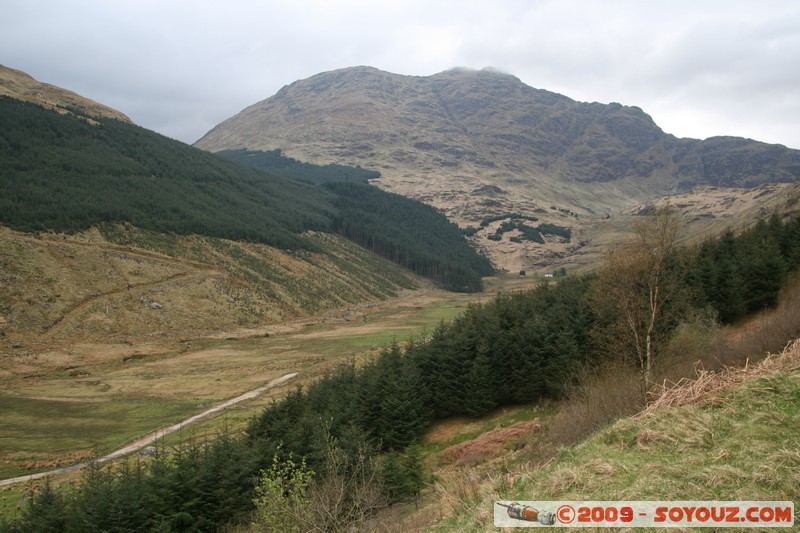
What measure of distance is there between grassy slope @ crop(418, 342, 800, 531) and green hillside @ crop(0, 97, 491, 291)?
11668 cm

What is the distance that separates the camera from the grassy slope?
7.97m

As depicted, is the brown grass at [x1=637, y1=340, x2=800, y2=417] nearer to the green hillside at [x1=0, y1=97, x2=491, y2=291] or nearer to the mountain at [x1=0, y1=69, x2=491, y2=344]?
the mountain at [x1=0, y1=69, x2=491, y2=344]

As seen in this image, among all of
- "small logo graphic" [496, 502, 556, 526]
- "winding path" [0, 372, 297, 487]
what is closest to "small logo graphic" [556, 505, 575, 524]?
"small logo graphic" [496, 502, 556, 526]

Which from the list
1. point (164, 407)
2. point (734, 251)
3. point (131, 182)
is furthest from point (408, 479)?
point (131, 182)

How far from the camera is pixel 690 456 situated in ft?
29.6

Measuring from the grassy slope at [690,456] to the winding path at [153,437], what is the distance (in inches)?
929

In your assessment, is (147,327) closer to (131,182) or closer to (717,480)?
A: (131,182)

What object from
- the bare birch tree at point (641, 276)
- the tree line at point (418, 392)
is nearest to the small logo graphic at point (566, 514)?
the tree line at point (418, 392)

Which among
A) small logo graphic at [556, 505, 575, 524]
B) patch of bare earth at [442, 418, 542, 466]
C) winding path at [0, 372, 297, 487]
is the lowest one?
winding path at [0, 372, 297, 487]

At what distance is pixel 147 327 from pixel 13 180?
6433 cm

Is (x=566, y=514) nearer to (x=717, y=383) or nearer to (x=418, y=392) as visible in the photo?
(x=717, y=383)

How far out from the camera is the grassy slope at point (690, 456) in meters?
7.97

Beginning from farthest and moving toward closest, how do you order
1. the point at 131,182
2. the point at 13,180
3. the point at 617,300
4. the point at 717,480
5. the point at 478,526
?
the point at 131,182
the point at 13,180
the point at 617,300
the point at 478,526
the point at 717,480

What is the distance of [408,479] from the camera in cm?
2391
